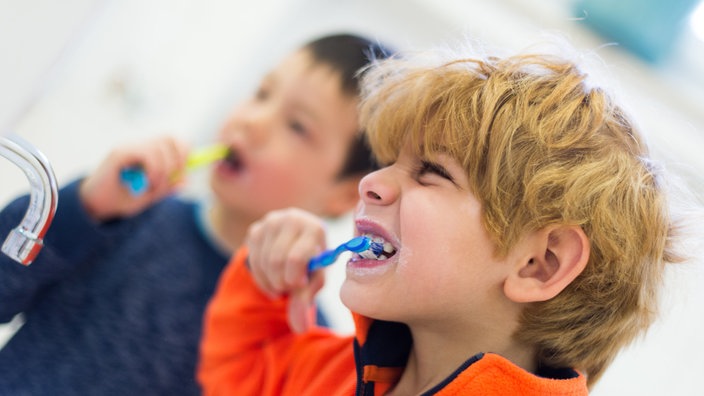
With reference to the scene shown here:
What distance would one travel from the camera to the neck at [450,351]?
56 centimetres

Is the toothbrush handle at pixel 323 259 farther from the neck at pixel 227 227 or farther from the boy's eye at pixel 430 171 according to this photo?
the neck at pixel 227 227

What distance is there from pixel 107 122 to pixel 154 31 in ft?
0.58

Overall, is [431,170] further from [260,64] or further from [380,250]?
[260,64]

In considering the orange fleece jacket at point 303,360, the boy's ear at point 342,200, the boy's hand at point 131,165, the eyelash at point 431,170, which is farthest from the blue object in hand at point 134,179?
the eyelash at point 431,170

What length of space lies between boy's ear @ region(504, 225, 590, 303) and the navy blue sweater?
0.37 m

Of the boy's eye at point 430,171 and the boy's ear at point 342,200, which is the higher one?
the boy's eye at point 430,171

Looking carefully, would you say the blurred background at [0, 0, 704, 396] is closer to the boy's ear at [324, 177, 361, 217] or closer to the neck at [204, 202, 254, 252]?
the boy's ear at [324, 177, 361, 217]

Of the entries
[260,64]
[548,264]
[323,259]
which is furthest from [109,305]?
[260,64]

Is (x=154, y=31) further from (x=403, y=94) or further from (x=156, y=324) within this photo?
(x=403, y=94)

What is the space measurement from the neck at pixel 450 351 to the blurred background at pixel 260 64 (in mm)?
133

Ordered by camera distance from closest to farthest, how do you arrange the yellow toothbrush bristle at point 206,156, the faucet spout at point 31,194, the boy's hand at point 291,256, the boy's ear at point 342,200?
→ the faucet spout at point 31,194, the boy's hand at point 291,256, the yellow toothbrush bristle at point 206,156, the boy's ear at point 342,200

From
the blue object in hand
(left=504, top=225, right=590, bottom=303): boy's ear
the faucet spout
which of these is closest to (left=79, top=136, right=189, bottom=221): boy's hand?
the blue object in hand

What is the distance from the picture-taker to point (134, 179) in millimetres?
780

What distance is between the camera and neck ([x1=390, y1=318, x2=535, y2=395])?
1.83 ft
